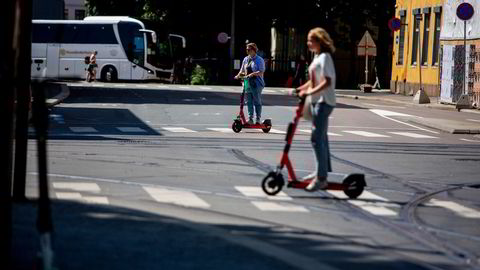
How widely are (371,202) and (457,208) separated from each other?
882mm

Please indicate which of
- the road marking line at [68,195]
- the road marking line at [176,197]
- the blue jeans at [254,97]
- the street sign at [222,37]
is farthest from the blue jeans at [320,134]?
the street sign at [222,37]

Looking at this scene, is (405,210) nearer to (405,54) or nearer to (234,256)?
(234,256)

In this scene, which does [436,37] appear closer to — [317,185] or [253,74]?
[253,74]

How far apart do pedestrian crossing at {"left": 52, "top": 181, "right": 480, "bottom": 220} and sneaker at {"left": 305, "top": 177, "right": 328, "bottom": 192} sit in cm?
20

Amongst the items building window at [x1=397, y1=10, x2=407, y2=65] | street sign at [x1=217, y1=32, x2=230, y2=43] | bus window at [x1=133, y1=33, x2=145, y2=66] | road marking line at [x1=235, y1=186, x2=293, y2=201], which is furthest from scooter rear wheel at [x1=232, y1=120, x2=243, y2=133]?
bus window at [x1=133, y1=33, x2=145, y2=66]

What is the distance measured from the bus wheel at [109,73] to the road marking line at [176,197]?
56.9 meters

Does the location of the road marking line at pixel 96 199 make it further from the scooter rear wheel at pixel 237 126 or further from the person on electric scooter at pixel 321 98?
the scooter rear wheel at pixel 237 126

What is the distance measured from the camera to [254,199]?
525 inches

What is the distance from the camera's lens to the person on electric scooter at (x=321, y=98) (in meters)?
13.6

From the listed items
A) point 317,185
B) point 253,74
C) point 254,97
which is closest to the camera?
point 317,185

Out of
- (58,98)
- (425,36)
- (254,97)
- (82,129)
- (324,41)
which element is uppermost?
(425,36)

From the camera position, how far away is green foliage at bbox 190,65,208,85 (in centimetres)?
7025

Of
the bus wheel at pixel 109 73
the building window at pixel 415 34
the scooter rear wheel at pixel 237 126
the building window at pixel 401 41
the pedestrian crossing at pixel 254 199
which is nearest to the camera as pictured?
the pedestrian crossing at pixel 254 199

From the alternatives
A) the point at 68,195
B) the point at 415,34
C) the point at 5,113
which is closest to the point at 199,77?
the point at 415,34
